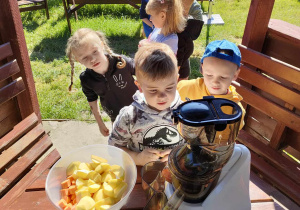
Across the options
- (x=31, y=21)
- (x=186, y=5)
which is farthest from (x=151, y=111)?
(x=31, y=21)

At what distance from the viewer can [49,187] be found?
120 centimetres

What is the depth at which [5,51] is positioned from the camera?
189cm

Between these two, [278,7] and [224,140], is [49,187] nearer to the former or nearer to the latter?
[224,140]

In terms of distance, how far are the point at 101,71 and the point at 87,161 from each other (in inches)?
32.6

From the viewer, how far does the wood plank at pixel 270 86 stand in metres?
1.84

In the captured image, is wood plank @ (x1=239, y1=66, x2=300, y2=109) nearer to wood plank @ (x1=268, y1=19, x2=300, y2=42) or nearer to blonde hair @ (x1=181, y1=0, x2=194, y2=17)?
wood plank @ (x1=268, y1=19, x2=300, y2=42)

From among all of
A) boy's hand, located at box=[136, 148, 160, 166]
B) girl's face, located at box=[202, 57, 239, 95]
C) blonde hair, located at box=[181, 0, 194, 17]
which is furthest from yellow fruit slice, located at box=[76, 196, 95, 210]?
blonde hair, located at box=[181, 0, 194, 17]

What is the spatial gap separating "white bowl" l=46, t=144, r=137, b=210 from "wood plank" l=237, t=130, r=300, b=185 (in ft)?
3.71

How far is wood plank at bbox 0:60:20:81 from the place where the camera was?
187cm

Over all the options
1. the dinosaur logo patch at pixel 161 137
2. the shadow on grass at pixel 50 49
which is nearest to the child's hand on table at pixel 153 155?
the dinosaur logo patch at pixel 161 137

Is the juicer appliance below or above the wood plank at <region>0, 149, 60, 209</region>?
above

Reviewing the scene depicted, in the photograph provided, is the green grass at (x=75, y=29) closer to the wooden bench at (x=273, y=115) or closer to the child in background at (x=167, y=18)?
the child in background at (x=167, y=18)

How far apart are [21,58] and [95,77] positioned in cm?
55

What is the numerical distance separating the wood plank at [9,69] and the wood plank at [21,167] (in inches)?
19.7
